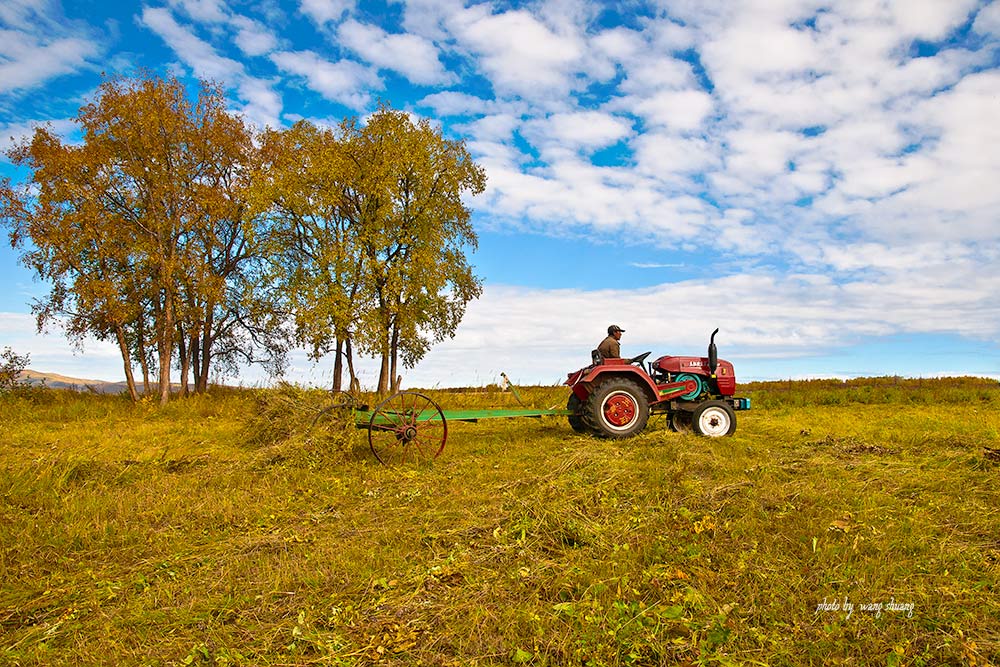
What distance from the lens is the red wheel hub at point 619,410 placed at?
9.37 metres

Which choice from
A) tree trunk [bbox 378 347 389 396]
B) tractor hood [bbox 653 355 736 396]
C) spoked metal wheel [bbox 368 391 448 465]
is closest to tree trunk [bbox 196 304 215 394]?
tree trunk [bbox 378 347 389 396]

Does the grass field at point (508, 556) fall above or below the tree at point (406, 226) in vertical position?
below

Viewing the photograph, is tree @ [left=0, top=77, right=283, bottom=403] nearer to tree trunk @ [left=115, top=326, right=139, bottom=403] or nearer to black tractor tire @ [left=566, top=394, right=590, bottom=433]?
tree trunk @ [left=115, top=326, right=139, bottom=403]

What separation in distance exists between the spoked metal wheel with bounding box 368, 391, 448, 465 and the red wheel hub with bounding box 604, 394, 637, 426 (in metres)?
2.62

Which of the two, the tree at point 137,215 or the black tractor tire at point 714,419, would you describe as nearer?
the black tractor tire at point 714,419

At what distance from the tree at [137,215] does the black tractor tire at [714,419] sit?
15.2 m

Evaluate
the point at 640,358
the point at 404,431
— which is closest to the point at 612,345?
the point at 640,358

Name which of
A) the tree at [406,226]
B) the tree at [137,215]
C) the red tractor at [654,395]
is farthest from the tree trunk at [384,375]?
the red tractor at [654,395]

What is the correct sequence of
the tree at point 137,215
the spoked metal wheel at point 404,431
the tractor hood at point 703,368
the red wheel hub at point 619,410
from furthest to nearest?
the tree at point 137,215 < the tractor hood at point 703,368 < the red wheel hub at point 619,410 < the spoked metal wheel at point 404,431

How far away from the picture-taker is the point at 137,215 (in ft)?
61.7

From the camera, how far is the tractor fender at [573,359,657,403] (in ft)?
31.5

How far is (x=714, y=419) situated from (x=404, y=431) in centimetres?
502

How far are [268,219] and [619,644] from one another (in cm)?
2073

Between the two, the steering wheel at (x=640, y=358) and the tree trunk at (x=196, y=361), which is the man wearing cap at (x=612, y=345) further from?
the tree trunk at (x=196, y=361)
